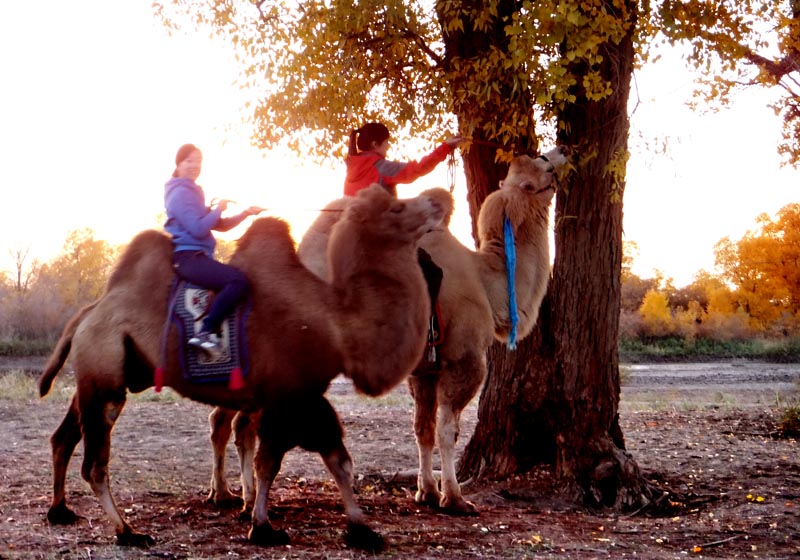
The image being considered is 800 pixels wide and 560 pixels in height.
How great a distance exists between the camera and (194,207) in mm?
6508

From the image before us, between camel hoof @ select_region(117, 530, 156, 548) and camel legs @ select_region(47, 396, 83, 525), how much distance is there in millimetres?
811

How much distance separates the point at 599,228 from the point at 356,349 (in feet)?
11.6

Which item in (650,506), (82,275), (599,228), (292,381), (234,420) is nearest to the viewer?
(292,381)

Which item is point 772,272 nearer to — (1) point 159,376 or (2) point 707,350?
(2) point 707,350

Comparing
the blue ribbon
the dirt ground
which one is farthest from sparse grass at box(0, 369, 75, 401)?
the blue ribbon

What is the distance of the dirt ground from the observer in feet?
20.7

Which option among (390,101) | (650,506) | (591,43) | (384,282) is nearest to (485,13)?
(591,43)

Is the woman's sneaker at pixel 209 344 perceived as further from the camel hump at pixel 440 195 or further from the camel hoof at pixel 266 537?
the camel hump at pixel 440 195

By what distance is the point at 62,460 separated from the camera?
6.79 metres

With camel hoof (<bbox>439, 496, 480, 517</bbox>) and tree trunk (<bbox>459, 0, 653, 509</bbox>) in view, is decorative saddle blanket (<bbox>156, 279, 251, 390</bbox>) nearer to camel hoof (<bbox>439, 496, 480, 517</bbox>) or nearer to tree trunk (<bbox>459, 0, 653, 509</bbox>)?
camel hoof (<bbox>439, 496, 480, 517</bbox>)

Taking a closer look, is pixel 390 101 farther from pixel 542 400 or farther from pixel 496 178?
pixel 542 400

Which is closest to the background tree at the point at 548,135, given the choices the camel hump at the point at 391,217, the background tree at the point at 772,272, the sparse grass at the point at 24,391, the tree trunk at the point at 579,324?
the tree trunk at the point at 579,324

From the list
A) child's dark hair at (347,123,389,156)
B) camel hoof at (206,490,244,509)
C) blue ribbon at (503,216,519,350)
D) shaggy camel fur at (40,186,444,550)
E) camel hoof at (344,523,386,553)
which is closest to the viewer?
camel hoof at (344,523,386,553)

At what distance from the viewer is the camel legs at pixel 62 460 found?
6.76 metres
